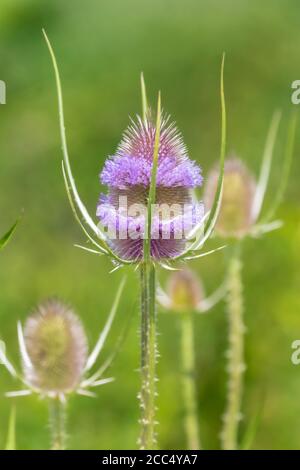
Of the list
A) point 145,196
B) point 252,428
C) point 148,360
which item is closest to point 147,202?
point 145,196

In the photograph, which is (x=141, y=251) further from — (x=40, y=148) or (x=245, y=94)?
(x=245, y=94)

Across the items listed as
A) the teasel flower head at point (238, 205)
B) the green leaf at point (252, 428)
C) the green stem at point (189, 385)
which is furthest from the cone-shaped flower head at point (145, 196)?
the teasel flower head at point (238, 205)

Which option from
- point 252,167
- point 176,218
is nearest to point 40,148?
point 252,167

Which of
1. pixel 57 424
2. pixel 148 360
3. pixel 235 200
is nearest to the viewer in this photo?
pixel 148 360

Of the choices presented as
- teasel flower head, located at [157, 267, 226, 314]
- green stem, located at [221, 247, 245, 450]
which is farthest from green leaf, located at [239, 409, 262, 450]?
teasel flower head, located at [157, 267, 226, 314]

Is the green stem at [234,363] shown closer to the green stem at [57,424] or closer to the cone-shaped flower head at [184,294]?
the cone-shaped flower head at [184,294]

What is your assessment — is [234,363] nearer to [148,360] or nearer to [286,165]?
[286,165]
